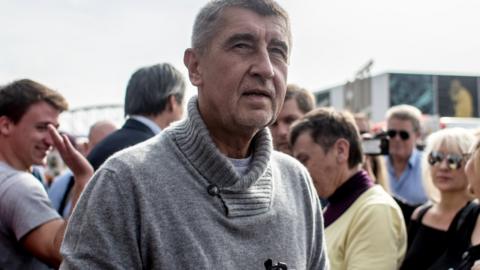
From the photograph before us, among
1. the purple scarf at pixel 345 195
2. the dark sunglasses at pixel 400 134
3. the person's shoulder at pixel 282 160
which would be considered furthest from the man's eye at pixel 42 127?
the dark sunglasses at pixel 400 134

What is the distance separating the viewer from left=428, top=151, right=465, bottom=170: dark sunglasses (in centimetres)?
455

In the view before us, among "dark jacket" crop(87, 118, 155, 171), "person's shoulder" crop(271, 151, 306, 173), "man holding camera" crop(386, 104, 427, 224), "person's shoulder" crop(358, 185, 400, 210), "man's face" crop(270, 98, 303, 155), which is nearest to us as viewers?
"person's shoulder" crop(271, 151, 306, 173)

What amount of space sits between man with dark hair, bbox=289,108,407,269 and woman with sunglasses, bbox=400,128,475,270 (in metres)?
0.36

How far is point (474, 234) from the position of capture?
12.5 ft

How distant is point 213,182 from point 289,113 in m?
2.80

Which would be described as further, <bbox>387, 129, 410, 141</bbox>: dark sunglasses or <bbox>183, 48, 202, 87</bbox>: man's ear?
<bbox>387, 129, 410, 141</bbox>: dark sunglasses

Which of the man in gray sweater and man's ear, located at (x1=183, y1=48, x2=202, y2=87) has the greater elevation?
man's ear, located at (x1=183, y1=48, x2=202, y2=87)

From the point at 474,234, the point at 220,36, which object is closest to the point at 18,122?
the point at 220,36

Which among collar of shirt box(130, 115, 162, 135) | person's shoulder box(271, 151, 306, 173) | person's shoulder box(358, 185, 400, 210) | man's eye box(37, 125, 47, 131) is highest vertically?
person's shoulder box(271, 151, 306, 173)

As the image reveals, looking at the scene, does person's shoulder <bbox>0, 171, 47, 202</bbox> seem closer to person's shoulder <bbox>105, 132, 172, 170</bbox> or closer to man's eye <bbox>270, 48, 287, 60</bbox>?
person's shoulder <bbox>105, 132, 172, 170</bbox>

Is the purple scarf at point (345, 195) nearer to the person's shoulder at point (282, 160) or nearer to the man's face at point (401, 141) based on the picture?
the person's shoulder at point (282, 160)

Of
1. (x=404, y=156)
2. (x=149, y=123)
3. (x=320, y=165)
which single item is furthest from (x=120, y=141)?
(x=404, y=156)

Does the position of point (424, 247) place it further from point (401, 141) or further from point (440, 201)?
point (401, 141)

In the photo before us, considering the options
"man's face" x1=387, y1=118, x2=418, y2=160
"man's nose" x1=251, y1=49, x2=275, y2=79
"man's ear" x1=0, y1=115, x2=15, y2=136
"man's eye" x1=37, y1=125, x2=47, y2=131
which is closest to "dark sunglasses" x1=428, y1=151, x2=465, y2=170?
"man's face" x1=387, y1=118, x2=418, y2=160
